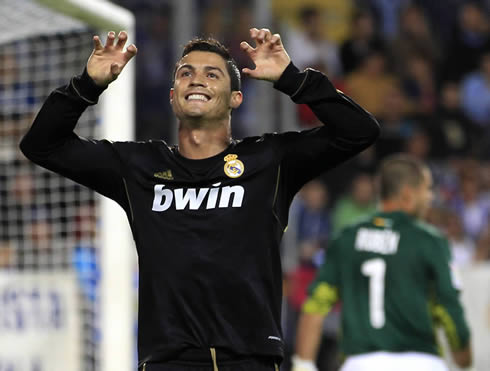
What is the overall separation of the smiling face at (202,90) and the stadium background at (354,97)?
3.95 meters

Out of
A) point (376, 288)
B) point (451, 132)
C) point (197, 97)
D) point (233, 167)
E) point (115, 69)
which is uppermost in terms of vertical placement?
point (451, 132)

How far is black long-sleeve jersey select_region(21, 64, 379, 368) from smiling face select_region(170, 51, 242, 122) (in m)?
0.16

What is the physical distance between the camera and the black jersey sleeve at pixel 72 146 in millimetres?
3424

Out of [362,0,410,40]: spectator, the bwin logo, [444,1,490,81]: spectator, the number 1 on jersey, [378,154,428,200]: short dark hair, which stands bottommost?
the number 1 on jersey

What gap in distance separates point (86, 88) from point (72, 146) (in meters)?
0.22

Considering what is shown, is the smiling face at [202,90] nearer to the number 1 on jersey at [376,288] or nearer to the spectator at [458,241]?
the number 1 on jersey at [376,288]

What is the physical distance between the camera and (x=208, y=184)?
10.9ft

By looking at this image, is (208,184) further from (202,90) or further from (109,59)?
(109,59)

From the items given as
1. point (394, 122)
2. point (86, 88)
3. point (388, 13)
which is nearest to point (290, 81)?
point (86, 88)

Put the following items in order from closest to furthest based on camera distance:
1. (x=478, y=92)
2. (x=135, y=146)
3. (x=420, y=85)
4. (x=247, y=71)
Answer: (x=247, y=71), (x=135, y=146), (x=478, y=92), (x=420, y=85)

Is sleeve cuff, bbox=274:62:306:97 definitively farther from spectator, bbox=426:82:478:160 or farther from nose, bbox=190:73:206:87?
spectator, bbox=426:82:478:160

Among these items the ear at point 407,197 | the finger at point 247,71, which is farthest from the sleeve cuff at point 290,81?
the ear at point 407,197

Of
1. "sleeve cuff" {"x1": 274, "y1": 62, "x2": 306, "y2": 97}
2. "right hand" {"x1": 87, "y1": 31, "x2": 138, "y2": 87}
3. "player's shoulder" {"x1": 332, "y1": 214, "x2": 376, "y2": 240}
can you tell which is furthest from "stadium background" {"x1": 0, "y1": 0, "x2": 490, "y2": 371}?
"sleeve cuff" {"x1": 274, "y1": 62, "x2": 306, "y2": 97}

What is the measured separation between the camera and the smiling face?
3.33 metres
